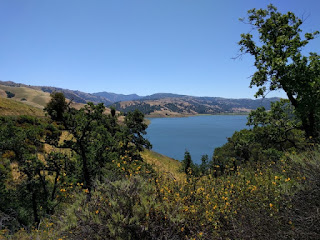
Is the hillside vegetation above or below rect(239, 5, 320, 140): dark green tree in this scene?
below

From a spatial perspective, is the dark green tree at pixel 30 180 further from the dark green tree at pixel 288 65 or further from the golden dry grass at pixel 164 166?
the dark green tree at pixel 288 65

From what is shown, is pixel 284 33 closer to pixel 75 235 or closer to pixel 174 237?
pixel 174 237

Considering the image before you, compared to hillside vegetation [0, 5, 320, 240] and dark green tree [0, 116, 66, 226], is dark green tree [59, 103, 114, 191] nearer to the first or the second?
hillside vegetation [0, 5, 320, 240]

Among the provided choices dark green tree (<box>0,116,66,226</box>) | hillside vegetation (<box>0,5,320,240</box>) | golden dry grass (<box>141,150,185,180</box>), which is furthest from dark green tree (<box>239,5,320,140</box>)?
dark green tree (<box>0,116,66,226</box>)

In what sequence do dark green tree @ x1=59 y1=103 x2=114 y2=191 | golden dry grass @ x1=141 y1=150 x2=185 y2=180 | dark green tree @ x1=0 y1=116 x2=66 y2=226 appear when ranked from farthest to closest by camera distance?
dark green tree @ x1=0 y1=116 x2=66 y2=226 → dark green tree @ x1=59 y1=103 x2=114 y2=191 → golden dry grass @ x1=141 y1=150 x2=185 y2=180

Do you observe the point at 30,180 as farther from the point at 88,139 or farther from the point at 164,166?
the point at 164,166

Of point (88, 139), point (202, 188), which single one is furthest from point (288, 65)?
point (88, 139)

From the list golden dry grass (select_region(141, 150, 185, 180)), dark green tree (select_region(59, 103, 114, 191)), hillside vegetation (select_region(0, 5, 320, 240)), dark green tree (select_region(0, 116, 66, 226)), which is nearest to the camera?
hillside vegetation (select_region(0, 5, 320, 240))

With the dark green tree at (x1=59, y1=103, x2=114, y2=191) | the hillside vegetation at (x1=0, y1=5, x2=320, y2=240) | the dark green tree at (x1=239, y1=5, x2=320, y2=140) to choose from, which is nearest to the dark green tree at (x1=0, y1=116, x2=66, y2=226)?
the hillside vegetation at (x1=0, y1=5, x2=320, y2=240)

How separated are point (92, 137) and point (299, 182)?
1460cm

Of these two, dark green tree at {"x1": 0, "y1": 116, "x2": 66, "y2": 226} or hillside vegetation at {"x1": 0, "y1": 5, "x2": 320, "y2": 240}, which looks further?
dark green tree at {"x1": 0, "y1": 116, "x2": 66, "y2": 226}

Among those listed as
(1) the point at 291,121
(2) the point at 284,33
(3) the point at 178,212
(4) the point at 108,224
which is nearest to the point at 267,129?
(1) the point at 291,121

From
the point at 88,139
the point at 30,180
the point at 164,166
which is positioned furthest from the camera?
the point at 164,166

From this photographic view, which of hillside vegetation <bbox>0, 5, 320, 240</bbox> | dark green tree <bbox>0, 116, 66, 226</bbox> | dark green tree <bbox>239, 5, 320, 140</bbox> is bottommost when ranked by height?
dark green tree <bbox>0, 116, 66, 226</bbox>
